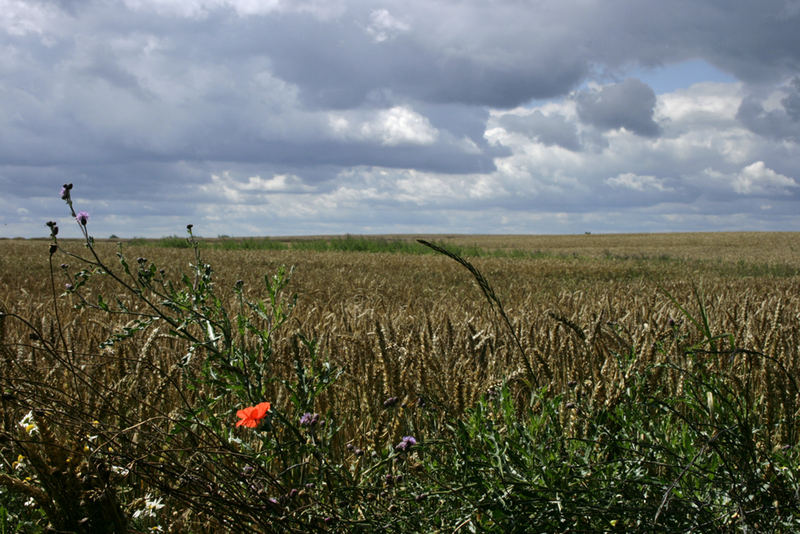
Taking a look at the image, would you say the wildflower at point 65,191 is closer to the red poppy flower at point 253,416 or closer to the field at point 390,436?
the field at point 390,436

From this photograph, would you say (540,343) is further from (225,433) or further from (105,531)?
(105,531)

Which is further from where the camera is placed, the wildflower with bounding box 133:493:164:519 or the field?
the wildflower with bounding box 133:493:164:519

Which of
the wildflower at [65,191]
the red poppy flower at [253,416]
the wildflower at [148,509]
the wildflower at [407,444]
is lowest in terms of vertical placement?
the wildflower at [148,509]

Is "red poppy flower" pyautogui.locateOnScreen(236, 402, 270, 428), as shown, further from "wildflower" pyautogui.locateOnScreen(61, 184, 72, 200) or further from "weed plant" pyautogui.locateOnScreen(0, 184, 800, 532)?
→ "wildflower" pyautogui.locateOnScreen(61, 184, 72, 200)

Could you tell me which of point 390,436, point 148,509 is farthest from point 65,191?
point 390,436

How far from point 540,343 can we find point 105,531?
6.87 feet

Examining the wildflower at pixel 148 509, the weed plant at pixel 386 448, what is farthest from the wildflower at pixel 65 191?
the wildflower at pixel 148 509

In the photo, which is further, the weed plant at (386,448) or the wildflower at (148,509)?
the wildflower at (148,509)

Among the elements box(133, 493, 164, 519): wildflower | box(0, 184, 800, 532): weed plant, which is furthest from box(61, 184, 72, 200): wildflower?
box(133, 493, 164, 519): wildflower

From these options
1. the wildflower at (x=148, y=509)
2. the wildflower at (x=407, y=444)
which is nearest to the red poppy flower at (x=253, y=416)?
the wildflower at (x=407, y=444)

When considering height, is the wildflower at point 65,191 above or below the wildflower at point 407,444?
above

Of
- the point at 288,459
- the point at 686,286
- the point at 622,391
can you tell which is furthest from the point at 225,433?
the point at 686,286

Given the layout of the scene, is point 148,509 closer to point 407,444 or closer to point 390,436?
point 390,436

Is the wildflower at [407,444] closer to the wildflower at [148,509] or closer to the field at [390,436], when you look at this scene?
the field at [390,436]
